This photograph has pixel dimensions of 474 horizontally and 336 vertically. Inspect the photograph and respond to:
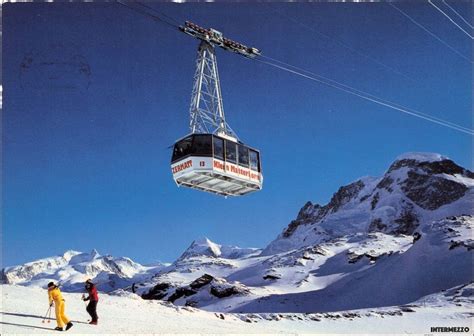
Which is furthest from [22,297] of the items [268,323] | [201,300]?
[201,300]

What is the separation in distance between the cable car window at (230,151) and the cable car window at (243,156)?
0.51m

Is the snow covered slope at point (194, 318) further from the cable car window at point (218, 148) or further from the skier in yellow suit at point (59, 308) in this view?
the cable car window at point (218, 148)

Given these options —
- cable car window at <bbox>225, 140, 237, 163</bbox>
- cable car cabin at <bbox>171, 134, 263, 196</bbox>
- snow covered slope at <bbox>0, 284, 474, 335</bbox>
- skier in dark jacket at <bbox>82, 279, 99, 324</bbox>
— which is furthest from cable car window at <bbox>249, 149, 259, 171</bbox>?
skier in dark jacket at <bbox>82, 279, 99, 324</bbox>

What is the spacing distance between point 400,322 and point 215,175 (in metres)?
34.7

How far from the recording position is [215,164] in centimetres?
3381

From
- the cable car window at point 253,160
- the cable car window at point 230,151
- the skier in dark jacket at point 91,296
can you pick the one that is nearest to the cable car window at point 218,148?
the cable car window at point 230,151

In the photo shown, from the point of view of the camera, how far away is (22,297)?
32.0 meters

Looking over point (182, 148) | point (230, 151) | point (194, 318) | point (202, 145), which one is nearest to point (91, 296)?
point (202, 145)

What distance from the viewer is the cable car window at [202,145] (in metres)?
33.9

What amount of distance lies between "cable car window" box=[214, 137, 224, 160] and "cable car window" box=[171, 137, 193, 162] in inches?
68.3

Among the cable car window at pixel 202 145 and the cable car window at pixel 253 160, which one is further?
the cable car window at pixel 253 160

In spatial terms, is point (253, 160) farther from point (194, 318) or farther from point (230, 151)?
point (194, 318)

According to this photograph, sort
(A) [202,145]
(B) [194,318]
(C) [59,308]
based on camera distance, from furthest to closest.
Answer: (B) [194,318] → (A) [202,145] → (C) [59,308]

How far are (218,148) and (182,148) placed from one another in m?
2.58
